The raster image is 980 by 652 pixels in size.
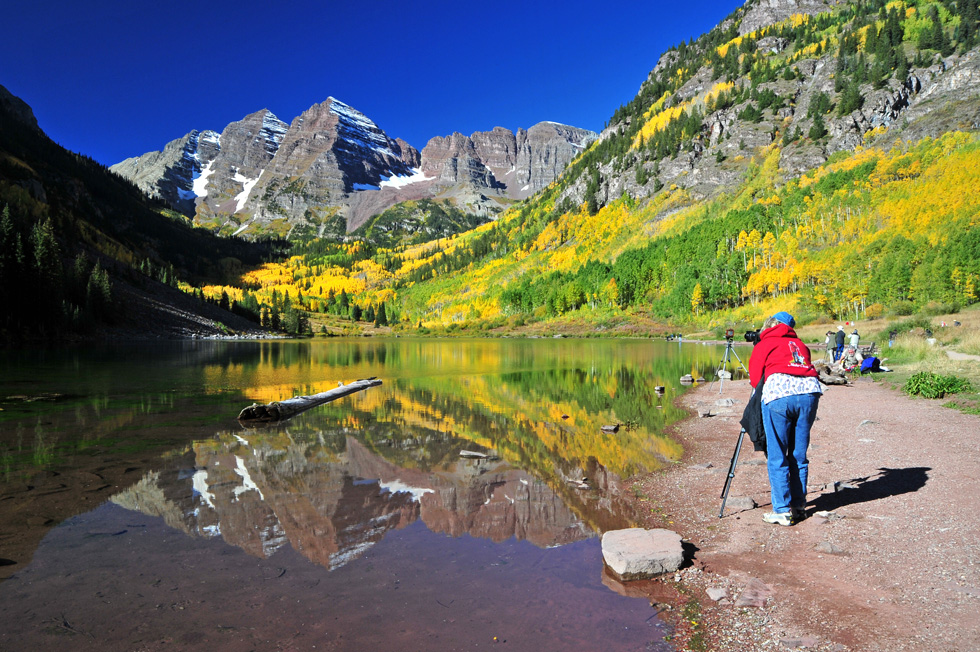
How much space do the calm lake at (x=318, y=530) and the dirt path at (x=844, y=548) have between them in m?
0.97

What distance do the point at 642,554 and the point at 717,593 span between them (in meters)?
0.98

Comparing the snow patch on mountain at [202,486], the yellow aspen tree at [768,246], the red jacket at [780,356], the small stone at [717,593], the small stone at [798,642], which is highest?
the yellow aspen tree at [768,246]

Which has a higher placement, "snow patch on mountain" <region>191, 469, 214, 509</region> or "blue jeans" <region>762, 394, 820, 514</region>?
"blue jeans" <region>762, 394, 820, 514</region>

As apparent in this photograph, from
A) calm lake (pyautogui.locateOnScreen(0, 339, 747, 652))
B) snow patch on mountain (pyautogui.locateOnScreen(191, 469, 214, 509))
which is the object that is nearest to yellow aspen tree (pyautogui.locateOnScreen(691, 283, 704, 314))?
calm lake (pyautogui.locateOnScreen(0, 339, 747, 652))

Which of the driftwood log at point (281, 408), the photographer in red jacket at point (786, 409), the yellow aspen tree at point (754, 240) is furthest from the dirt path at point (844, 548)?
the yellow aspen tree at point (754, 240)

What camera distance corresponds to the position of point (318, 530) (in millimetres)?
8312

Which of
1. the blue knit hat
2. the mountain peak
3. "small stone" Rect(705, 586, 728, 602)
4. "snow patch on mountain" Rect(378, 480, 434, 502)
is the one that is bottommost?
"snow patch on mountain" Rect(378, 480, 434, 502)

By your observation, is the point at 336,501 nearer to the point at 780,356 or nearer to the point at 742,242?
the point at 780,356

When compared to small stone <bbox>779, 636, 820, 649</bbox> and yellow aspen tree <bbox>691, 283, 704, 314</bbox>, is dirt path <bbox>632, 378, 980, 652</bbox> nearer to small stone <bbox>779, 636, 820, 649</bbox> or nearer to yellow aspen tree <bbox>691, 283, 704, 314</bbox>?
small stone <bbox>779, 636, 820, 649</bbox>

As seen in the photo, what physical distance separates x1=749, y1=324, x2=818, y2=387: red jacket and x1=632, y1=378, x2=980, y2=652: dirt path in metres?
2.49

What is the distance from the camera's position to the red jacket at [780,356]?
25.0 ft

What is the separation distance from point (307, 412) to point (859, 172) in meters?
132

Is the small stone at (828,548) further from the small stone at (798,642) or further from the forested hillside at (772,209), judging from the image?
the forested hillside at (772,209)

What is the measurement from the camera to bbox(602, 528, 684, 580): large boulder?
21.3 ft
